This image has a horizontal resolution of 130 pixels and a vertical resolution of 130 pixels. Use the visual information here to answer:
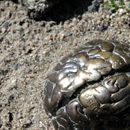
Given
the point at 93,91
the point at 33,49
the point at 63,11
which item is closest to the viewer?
the point at 93,91

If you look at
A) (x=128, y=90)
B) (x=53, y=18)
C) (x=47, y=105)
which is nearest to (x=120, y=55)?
(x=128, y=90)

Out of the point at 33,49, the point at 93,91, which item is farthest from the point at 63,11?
the point at 93,91

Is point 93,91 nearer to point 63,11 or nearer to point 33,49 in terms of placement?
point 33,49

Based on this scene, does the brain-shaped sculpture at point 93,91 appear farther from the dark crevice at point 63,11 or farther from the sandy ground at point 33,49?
the dark crevice at point 63,11

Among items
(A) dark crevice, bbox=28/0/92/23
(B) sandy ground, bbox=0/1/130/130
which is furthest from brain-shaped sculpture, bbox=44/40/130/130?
(A) dark crevice, bbox=28/0/92/23

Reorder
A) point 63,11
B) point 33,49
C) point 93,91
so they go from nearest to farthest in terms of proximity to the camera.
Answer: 1. point 93,91
2. point 33,49
3. point 63,11

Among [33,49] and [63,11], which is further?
[63,11]

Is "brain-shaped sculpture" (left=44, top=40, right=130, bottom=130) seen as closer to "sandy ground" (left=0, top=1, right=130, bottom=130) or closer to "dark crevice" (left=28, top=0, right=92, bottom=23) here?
"sandy ground" (left=0, top=1, right=130, bottom=130)

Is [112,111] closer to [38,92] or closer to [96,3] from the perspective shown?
[38,92]
